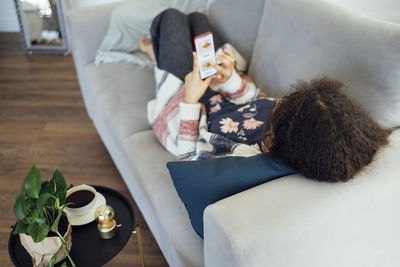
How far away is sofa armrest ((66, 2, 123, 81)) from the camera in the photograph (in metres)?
1.83

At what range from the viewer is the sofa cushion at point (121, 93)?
1514 mm

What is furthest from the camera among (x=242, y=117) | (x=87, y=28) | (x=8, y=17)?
(x=8, y=17)

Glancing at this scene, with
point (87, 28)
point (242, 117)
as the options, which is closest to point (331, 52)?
point (242, 117)

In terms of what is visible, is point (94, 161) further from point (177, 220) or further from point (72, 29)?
point (177, 220)

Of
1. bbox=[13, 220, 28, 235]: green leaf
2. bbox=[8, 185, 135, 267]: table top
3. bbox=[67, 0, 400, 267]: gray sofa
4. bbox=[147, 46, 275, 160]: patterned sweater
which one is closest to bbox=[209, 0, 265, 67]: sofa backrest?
bbox=[67, 0, 400, 267]: gray sofa

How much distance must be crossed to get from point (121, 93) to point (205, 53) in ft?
1.91

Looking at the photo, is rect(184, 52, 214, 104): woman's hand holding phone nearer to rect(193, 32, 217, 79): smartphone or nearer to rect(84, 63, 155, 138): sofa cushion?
rect(193, 32, 217, 79): smartphone

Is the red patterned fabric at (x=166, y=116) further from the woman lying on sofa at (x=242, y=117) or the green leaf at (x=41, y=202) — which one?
the green leaf at (x=41, y=202)

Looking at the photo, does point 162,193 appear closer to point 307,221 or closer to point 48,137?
point 307,221

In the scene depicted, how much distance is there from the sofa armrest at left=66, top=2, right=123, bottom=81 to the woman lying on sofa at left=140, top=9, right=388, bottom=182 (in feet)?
0.77

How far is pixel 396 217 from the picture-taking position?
2.74 ft

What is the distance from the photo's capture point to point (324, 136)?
73 cm

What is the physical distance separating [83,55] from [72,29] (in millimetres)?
137

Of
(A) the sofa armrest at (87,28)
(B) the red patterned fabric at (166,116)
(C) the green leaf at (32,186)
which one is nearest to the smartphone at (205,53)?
(B) the red patterned fabric at (166,116)
